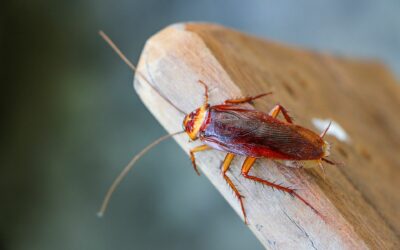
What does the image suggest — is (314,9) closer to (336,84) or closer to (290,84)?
(336,84)

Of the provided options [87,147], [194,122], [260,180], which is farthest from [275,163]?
[87,147]

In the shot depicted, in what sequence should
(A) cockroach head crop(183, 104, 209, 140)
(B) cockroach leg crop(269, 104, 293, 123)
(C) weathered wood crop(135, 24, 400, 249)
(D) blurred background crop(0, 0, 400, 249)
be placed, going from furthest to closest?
(D) blurred background crop(0, 0, 400, 249) < (B) cockroach leg crop(269, 104, 293, 123) < (A) cockroach head crop(183, 104, 209, 140) < (C) weathered wood crop(135, 24, 400, 249)

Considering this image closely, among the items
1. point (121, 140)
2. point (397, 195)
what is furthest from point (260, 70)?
point (121, 140)

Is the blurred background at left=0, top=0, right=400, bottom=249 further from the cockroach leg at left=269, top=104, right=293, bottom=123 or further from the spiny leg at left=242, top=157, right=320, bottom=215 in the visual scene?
the spiny leg at left=242, top=157, right=320, bottom=215

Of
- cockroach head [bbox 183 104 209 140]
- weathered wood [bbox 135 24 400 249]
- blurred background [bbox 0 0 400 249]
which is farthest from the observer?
blurred background [bbox 0 0 400 249]

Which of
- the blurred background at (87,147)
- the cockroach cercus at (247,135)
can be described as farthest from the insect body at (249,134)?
the blurred background at (87,147)

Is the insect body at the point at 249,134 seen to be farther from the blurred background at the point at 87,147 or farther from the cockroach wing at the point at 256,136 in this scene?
the blurred background at the point at 87,147

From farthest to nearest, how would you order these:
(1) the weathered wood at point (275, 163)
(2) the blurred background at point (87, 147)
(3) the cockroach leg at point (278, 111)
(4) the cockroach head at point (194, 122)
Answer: (2) the blurred background at point (87, 147)
(3) the cockroach leg at point (278, 111)
(4) the cockroach head at point (194, 122)
(1) the weathered wood at point (275, 163)

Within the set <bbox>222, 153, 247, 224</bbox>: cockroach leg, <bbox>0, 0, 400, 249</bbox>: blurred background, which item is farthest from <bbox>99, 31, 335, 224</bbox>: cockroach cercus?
<bbox>0, 0, 400, 249</bbox>: blurred background
